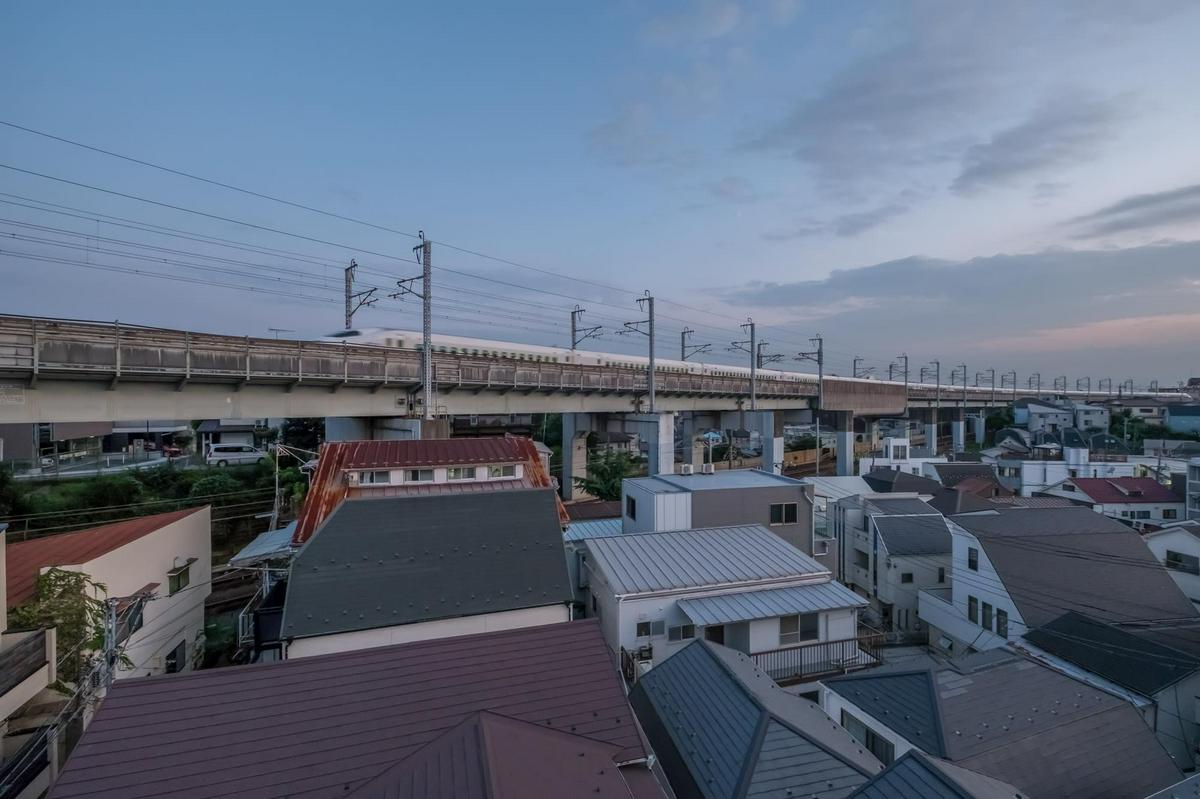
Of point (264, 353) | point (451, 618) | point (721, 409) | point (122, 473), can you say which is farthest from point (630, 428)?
point (122, 473)

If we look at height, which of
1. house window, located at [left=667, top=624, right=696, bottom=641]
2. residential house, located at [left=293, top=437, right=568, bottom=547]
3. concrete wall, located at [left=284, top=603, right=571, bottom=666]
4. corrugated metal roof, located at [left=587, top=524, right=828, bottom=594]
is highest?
residential house, located at [left=293, top=437, right=568, bottom=547]

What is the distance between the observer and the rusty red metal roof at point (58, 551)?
754cm

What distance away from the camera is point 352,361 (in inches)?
551

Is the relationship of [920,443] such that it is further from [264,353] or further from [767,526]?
[264,353]

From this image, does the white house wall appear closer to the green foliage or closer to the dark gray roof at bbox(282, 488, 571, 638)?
the dark gray roof at bbox(282, 488, 571, 638)

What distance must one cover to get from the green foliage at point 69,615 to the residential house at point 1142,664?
13.6 metres

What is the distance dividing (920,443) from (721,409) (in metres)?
37.4

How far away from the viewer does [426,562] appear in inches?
325

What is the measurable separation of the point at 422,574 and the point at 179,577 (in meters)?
5.14

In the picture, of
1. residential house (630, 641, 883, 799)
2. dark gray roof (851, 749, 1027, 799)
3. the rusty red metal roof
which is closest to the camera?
dark gray roof (851, 749, 1027, 799)

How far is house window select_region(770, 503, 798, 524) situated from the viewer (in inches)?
507

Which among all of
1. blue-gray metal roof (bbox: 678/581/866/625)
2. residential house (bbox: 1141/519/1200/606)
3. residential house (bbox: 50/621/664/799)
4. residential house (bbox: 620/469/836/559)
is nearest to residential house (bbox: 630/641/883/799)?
residential house (bbox: 50/621/664/799)

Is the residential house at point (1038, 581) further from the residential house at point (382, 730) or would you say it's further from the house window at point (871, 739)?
the residential house at point (382, 730)

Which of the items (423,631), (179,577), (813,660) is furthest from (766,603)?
(179,577)
